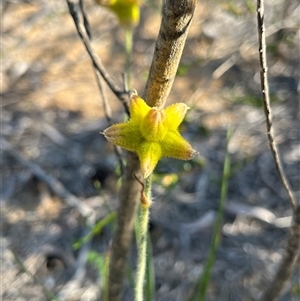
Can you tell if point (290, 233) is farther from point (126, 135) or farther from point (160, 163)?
point (160, 163)

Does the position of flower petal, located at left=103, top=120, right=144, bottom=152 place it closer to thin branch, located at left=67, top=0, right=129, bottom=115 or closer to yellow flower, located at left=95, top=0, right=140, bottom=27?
thin branch, located at left=67, top=0, right=129, bottom=115

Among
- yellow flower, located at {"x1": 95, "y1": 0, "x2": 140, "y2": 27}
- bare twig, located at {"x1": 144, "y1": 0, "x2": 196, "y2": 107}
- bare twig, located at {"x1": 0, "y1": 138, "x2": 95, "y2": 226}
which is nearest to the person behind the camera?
bare twig, located at {"x1": 144, "y1": 0, "x2": 196, "y2": 107}

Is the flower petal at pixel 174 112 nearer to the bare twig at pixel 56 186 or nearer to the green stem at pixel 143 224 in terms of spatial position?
the green stem at pixel 143 224

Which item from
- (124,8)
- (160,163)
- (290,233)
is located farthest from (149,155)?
(160,163)

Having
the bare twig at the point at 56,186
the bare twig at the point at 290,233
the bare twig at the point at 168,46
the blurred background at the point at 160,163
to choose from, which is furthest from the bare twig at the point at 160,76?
the bare twig at the point at 56,186

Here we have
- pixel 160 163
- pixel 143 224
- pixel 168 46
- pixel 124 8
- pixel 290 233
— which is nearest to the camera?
pixel 168 46

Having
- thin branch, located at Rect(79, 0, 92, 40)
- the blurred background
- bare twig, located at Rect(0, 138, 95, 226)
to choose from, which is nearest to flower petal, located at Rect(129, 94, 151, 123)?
thin branch, located at Rect(79, 0, 92, 40)
